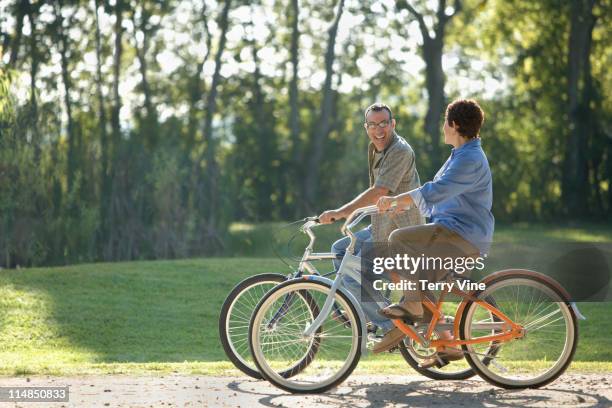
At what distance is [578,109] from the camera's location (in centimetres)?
2500

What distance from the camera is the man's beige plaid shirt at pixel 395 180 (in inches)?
260

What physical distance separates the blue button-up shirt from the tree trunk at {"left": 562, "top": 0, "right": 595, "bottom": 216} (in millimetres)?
19072

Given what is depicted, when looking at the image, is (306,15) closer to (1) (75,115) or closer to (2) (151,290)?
(1) (75,115)

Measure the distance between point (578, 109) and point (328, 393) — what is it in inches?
783

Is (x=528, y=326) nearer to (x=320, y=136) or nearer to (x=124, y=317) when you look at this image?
(x=124, y=317)

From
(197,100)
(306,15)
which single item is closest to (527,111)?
(306,15)

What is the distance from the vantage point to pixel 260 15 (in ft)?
92.5

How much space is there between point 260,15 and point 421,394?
897 inches

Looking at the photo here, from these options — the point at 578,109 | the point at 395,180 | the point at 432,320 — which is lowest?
the point at 432,320

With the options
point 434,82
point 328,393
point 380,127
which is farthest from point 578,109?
point 328,393

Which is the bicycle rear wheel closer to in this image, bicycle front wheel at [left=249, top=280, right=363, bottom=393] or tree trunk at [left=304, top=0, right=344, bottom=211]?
bicycle front wheel at [left=249, top=280, right=363, bottom=393]

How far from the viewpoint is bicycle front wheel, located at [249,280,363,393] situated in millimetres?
6301

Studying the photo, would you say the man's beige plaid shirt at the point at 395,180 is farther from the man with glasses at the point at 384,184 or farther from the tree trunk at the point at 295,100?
the tree trunk at the point at 295,100

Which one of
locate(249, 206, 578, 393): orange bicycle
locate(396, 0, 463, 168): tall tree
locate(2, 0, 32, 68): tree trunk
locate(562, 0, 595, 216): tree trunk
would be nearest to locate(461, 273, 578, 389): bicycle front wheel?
locate(249, 206, 578, 393): orange bicycle
